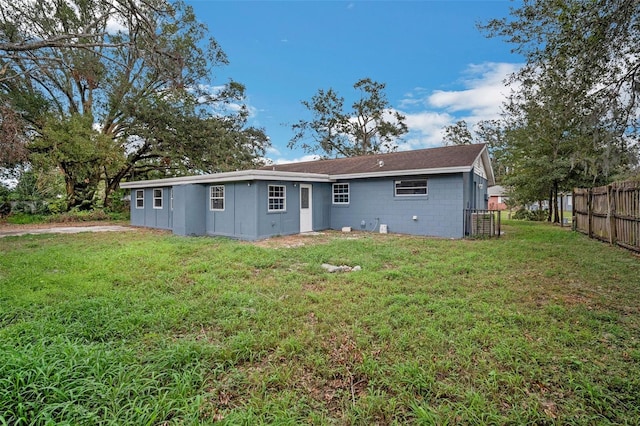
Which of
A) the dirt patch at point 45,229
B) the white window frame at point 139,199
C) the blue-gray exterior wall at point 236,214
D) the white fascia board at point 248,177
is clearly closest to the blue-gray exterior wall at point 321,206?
the white fascia board at point 248,177

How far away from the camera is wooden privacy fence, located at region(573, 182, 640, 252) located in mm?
7676

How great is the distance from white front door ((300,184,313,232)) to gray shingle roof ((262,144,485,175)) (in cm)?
185

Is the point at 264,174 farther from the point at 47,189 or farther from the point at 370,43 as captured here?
the point at 47,189

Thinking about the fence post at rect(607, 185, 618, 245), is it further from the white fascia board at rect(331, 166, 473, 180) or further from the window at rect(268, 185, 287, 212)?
the window at rect(268, 185, 287, 212)

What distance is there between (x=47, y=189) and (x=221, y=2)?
51.8ft

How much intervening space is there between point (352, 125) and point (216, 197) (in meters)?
19.5

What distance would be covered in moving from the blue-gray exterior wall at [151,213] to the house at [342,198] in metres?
Answer: 0.09

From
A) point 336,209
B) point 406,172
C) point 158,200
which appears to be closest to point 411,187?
point 406,172

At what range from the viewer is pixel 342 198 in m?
13.7

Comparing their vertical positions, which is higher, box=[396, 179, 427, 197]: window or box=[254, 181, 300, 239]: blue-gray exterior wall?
box=[396, 179, 427, 197]: window

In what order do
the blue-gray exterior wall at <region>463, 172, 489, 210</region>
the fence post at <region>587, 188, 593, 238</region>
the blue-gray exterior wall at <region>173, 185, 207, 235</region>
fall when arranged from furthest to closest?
the blue-gray exterior wall at <region>173, 185, 207, 235</region> < the blue-gray exterior wall at <region>463, 172, 489, 210</region> < the fence post at <region>587, 188, 593, 238</region>

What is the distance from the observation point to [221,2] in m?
11.6

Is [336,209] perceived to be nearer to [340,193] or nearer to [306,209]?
[340,193]

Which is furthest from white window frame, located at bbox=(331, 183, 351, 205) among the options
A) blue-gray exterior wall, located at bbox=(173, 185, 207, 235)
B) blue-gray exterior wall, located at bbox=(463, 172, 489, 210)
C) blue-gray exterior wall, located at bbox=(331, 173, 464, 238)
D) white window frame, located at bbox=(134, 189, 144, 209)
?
white window frame, located at bbox=(134, 189, 144, 209)
